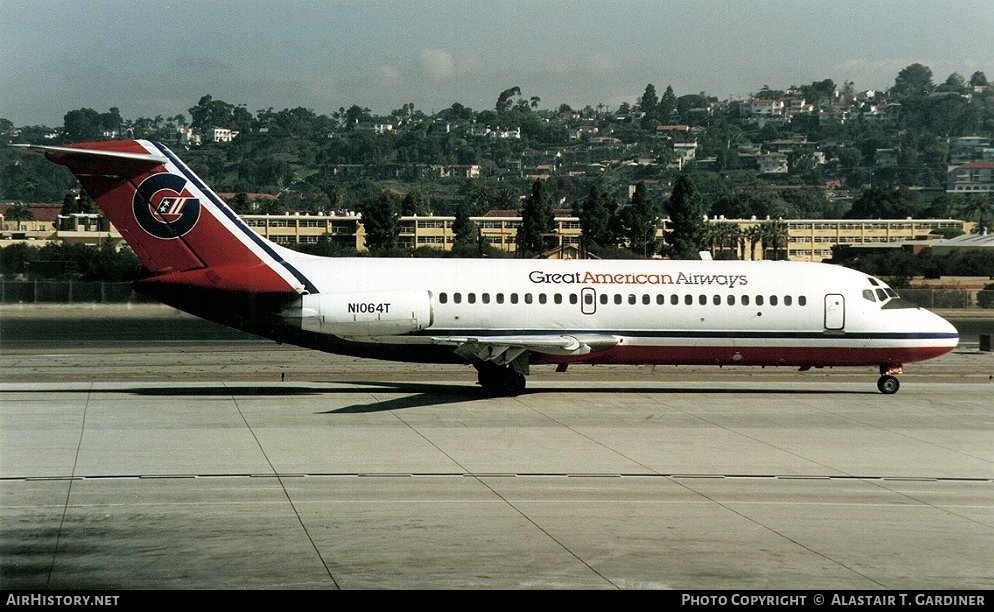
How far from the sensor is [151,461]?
20.4 metres

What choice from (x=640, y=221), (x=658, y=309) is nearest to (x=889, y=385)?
(x=658, y=309)

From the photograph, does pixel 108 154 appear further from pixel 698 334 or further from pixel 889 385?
pixel 889 385

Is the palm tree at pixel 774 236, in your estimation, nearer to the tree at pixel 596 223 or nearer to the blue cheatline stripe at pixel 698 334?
the tree at pixel 596 223

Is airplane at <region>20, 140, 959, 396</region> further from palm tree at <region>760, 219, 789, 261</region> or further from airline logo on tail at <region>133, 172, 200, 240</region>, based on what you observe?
palm tree at <region>760, 219, 789, 261</region>

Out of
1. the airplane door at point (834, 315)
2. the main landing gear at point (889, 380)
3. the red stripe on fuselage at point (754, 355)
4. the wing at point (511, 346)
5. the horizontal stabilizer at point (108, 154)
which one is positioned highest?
the horizontal stabilizer at point (108, 154)

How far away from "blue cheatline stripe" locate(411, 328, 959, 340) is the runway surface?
1549 mm

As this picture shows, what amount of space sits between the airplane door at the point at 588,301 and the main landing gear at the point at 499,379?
87.9 inches

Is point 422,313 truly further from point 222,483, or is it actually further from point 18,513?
point 18,513

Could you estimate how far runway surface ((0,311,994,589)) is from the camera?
45.2 feet

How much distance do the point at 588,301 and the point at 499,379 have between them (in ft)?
9.55

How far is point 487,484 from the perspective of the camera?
18.8 m

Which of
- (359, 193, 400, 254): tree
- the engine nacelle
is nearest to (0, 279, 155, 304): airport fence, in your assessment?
the engine nacelle

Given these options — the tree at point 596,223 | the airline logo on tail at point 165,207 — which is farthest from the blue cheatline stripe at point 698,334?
the tree at point 596,223

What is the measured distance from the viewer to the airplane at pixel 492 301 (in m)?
28.4
